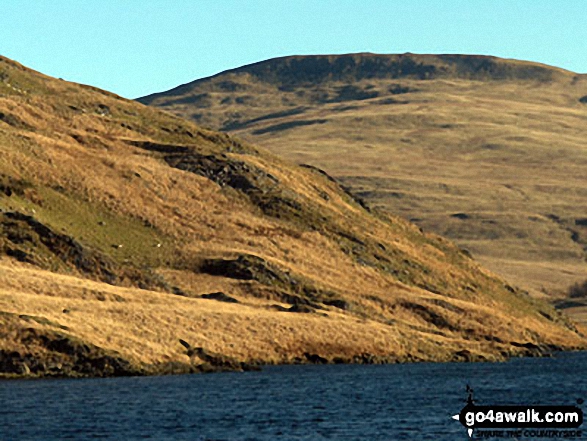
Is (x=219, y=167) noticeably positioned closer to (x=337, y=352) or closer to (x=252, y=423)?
(x=337, y=352)

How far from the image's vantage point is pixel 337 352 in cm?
10944

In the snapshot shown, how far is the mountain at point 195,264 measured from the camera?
312 ft

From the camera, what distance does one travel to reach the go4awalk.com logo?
55.2 meters

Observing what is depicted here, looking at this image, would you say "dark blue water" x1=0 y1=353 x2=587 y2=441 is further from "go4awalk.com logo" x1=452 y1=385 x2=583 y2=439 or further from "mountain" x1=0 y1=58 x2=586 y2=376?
"mountain" x1=0 y1=58 x2=586 y2=376

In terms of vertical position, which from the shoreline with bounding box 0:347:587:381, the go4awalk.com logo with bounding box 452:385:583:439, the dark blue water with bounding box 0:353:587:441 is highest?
the go4awalk.com logo with bounding box 452:385:583:439

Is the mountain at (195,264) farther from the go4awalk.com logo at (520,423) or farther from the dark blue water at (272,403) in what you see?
the go4awalk.com logo at (520,423)

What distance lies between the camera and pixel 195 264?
13288cm

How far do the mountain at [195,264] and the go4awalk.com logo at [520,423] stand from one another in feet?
112

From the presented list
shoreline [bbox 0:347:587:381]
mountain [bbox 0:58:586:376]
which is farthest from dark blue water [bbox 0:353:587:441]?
mountain [bbox 0:58:586:376]

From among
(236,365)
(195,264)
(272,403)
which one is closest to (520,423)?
(272,403)

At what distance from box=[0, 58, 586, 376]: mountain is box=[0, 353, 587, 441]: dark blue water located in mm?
6205

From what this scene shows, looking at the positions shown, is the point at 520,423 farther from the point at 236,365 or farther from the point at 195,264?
the point at 195,264

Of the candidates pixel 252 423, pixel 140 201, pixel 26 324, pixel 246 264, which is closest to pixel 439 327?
pixel 246 264

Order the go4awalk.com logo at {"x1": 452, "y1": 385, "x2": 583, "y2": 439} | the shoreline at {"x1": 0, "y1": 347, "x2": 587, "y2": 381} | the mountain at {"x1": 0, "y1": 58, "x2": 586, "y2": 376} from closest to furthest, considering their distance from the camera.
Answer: the go4awalk.com logo at {"x1": 452, "y1": 385, "x2": 583, "y2": 439}, the shoreline at {"x1": 0, "y1": 347, "x2": 587, "y2": 381}, the mountain at {"x1": 0, "y1": 58, "x2": 586, "y2": 376}
